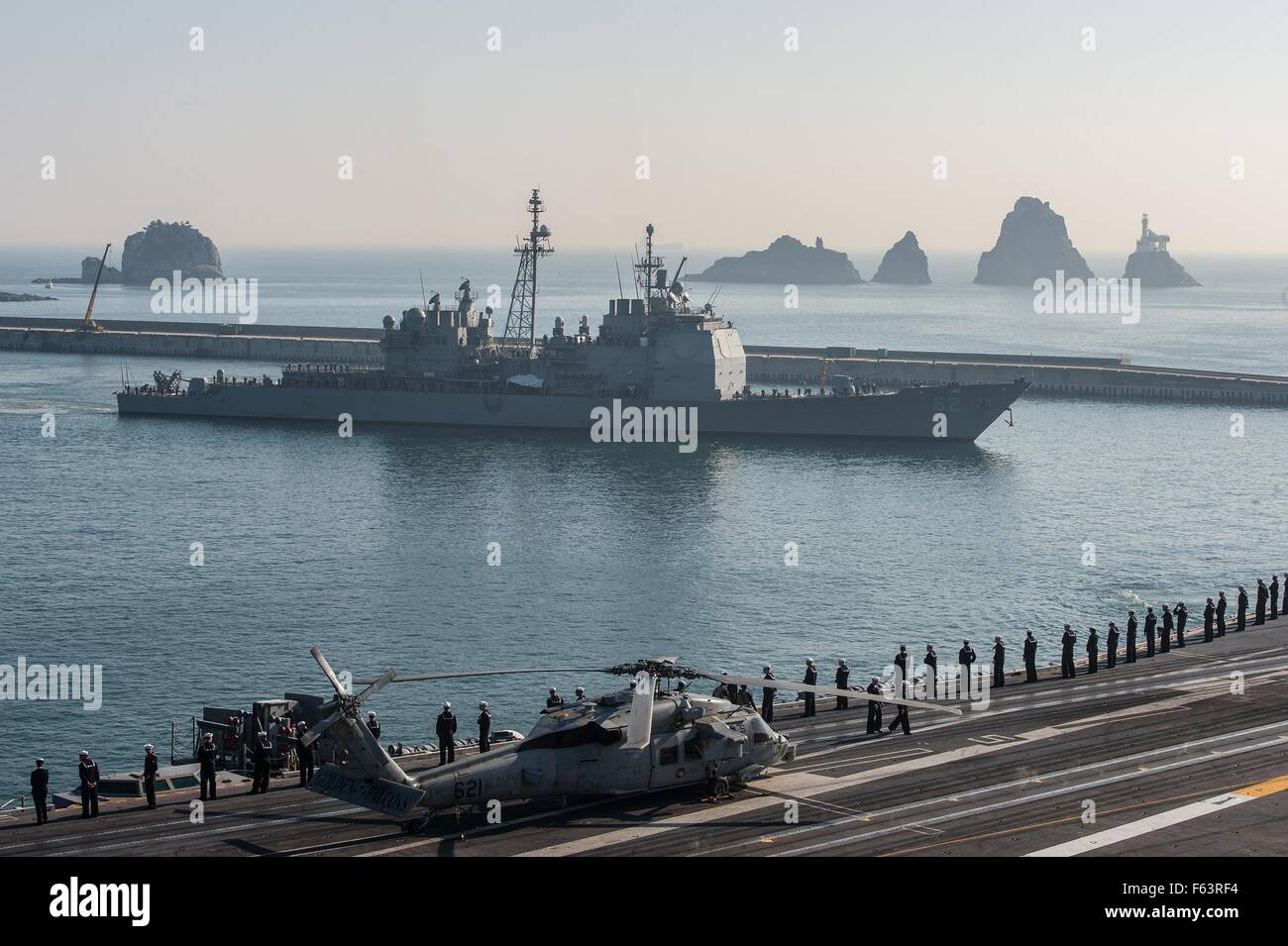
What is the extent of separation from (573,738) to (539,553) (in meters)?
36.4

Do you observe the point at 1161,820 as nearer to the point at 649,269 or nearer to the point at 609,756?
the point at 609,756

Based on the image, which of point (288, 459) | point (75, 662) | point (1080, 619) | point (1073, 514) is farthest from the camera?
point (288, 459)

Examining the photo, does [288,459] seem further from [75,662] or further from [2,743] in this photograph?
[2,743]

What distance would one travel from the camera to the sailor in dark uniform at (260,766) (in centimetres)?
2781

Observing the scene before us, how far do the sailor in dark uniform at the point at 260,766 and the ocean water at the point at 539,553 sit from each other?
8825mm

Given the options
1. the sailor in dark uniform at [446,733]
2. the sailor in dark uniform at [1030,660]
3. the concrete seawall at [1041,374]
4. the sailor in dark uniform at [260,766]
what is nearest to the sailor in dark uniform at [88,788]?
the sailor in dark uniform at [260,766]

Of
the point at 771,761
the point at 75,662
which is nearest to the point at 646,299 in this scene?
the point at 75,662

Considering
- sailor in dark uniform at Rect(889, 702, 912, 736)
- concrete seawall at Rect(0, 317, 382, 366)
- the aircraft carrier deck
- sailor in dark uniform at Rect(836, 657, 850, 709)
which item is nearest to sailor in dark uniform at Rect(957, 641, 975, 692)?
the aircraft carrier deck

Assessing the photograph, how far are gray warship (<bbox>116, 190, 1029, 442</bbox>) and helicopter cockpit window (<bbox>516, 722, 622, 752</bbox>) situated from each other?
73172mm

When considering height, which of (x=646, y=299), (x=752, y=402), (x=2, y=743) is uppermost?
(x=646, y=299)

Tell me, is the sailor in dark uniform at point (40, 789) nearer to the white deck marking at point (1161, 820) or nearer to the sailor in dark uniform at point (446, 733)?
the sailor in dark uniform at point (446, 733)

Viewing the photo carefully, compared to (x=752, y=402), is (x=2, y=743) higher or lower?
lower
